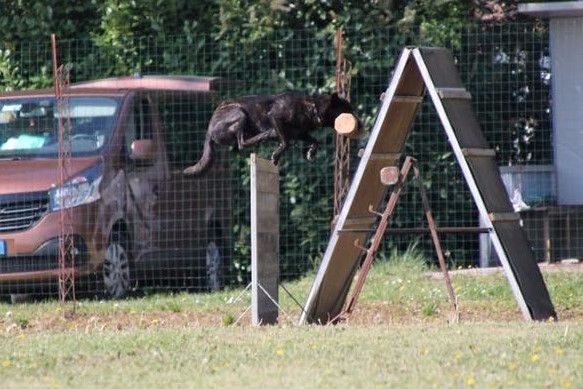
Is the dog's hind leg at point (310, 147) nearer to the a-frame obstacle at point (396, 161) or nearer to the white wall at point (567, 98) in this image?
the a-frame obstacle at point (396, 161)

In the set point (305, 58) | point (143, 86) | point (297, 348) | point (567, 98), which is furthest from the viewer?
point (305, 58)

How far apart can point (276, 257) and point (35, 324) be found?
2158mm

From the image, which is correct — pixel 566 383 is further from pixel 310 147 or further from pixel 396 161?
pixel 396 161

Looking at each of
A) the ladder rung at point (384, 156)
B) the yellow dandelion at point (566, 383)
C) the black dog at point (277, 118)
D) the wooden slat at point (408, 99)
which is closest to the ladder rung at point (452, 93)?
the wooden slat at point (408, 99)

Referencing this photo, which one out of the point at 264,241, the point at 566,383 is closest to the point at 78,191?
the point at 264,241

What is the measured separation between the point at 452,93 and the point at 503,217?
94cm

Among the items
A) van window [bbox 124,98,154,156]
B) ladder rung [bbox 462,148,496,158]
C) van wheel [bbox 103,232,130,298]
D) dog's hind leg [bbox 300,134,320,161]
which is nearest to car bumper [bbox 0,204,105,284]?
van wheel [bbox 103,232,130,298]

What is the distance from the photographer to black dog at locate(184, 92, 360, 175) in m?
10.5

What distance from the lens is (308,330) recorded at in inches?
416

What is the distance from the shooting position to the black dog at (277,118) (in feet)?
34.4

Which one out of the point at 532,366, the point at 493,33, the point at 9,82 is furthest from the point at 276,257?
the point at 9,82

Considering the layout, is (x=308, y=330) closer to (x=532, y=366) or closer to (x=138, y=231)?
(x=532, y=366)

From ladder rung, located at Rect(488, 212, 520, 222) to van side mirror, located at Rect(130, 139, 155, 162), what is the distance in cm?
430

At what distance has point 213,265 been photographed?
1585 cm
